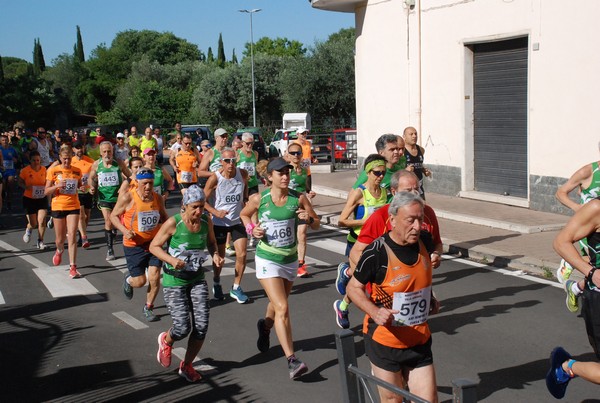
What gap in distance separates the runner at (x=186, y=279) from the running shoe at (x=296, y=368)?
807mm

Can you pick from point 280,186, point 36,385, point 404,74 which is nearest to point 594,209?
point 280,186

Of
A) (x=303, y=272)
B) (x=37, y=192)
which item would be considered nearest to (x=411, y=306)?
(x=303, y=272)

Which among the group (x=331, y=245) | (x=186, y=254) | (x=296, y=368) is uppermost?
(x=186, y=254)

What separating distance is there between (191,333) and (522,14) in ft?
39.7

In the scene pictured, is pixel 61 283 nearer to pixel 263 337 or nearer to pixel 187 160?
pixel 263 337

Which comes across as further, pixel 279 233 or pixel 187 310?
pixel 279 233

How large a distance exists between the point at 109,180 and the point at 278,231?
648 centimetres

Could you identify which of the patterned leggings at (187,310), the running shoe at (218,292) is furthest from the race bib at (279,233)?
the running shoe at (218,292)

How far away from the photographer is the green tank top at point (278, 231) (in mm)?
7062

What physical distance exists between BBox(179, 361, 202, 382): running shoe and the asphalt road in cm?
6

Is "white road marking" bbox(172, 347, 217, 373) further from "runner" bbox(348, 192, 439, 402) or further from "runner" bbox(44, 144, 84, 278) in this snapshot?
"runner" bbox(44, 144, 84, 278)

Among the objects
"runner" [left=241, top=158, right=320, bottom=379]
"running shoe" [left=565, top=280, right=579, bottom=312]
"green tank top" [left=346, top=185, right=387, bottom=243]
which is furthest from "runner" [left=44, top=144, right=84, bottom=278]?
"running shoe" [left=565, top=280, right=579, bottom=312]

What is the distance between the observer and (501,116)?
1767 centimetres

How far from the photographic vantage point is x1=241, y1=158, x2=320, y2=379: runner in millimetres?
7000
